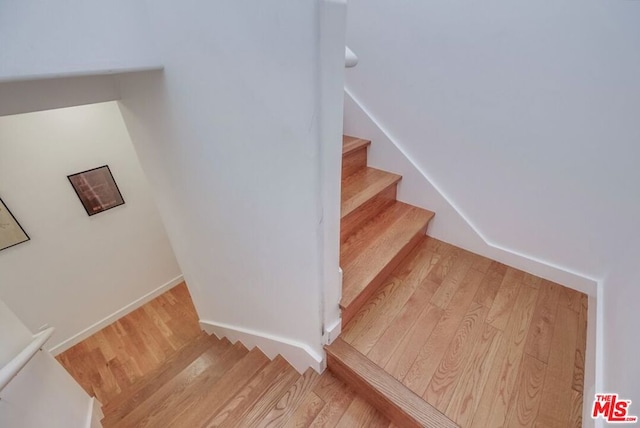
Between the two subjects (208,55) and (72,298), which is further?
(72,298)

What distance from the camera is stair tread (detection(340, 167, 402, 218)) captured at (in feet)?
5.03

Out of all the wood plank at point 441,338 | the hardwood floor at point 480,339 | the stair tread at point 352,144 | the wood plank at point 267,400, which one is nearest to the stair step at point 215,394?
the wood plank at point 267,400

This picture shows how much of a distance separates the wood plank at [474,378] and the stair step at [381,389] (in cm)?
6

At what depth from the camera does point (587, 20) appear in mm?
1021

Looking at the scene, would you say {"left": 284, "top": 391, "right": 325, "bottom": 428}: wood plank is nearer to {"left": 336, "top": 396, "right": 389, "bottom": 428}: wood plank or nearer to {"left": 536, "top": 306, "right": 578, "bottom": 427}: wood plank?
{"left": 336, "top": 396, "right": 389, "bottom": 428}: wood plank

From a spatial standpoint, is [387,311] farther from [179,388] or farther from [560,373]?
[179,388]

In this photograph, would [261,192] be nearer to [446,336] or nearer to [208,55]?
[208,55]

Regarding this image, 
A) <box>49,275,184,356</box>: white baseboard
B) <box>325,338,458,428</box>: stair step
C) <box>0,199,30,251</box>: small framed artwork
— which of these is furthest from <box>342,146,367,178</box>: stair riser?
<box>49,275,184,356</box>: white baseboard

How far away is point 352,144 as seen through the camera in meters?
1.81

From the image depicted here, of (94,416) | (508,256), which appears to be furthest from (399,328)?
(94,416)

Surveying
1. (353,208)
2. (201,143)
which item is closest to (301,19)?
(201,143)

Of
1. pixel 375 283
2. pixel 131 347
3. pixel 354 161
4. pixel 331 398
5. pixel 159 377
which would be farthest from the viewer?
pixel 131 347

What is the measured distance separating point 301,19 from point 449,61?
1.13 metres

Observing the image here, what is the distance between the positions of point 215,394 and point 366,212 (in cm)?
136
